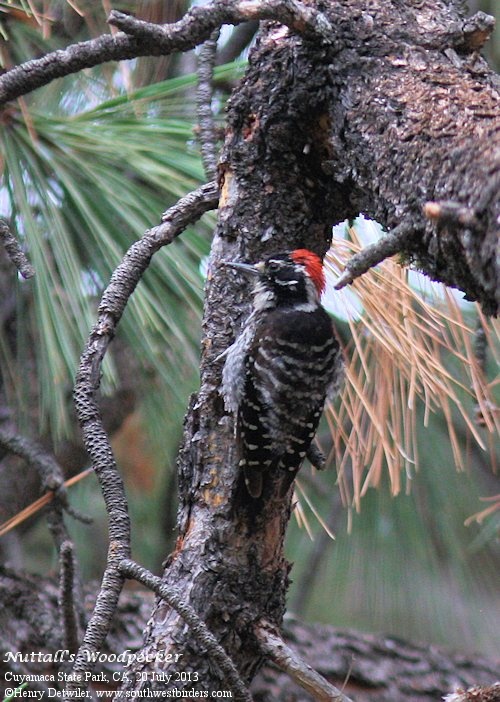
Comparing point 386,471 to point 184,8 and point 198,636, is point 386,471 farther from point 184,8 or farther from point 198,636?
point 198,636

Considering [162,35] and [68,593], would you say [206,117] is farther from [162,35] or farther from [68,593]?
[68,593]

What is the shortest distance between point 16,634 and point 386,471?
Result: 132 centimetres

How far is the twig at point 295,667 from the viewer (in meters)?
1.28

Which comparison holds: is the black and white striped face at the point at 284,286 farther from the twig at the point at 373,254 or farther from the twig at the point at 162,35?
the twig at the point at 373,254

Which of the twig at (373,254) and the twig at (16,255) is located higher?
the twig at (16,255)

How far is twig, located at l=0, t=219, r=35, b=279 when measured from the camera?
123 cm

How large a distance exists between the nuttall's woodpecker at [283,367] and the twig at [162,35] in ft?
1.31

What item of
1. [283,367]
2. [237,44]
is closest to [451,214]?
[283,367]

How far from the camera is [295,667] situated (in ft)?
4.45

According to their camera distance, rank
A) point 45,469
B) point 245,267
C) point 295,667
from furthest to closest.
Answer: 1. point 45,469
2. point 245,267
3. point 295,667

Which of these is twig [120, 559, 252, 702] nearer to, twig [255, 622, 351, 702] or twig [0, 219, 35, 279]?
twig [255, 622, 351, 702]

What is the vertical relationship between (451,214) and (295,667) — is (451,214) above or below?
above

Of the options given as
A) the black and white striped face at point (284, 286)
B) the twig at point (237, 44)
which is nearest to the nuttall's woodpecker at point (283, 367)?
the black and white striped face at point (284, 286)

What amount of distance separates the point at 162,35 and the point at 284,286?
625mm
